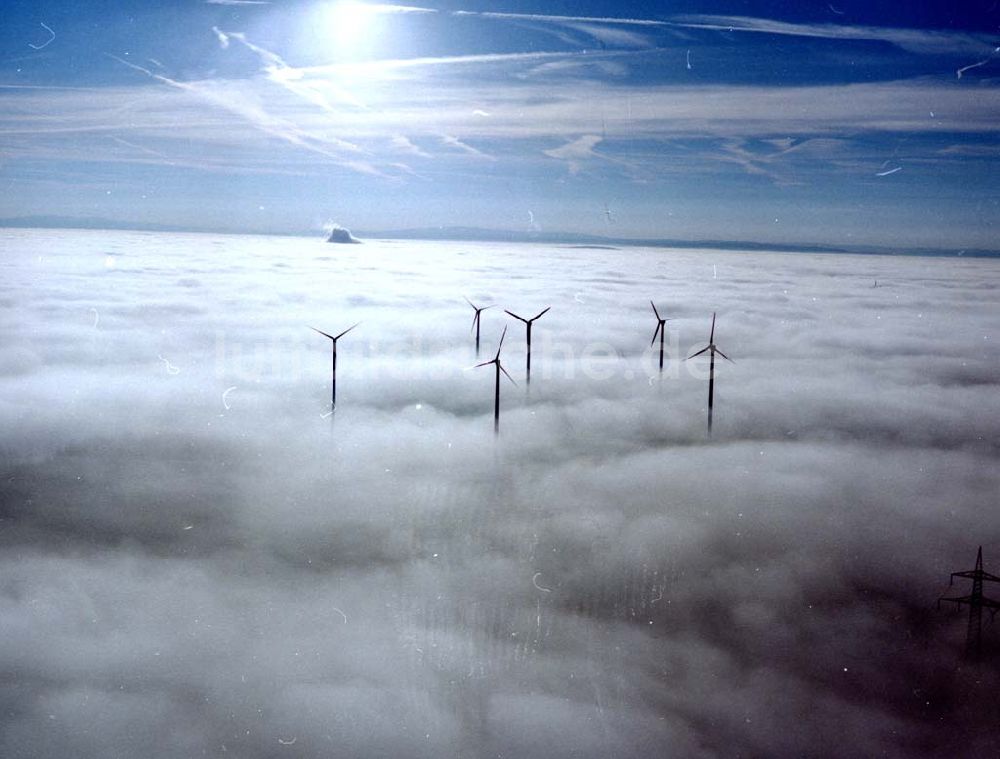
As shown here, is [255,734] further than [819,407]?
No

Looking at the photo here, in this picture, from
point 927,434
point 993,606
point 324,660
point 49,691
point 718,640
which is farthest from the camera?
point 927,434

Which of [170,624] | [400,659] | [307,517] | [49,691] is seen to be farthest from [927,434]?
[49,691]

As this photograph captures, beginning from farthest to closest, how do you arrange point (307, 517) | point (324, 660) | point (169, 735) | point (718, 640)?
point (307, 517) → point (718, 640) → point (324, 660) → point (169, 735)

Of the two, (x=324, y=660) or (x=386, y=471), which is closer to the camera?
(x=324, y=660)

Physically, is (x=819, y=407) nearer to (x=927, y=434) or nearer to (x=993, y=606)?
(x=927, y=434)

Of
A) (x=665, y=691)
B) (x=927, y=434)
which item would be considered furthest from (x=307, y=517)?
(x=927, y=434)

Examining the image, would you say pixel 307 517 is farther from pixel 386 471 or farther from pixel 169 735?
pixel 169 735

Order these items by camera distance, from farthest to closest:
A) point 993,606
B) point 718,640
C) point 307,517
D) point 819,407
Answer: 1. point 819,407
2. point 307,517
3. point 993,606
4. point 718,640

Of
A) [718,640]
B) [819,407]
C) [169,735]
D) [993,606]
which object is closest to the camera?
[169,735]
